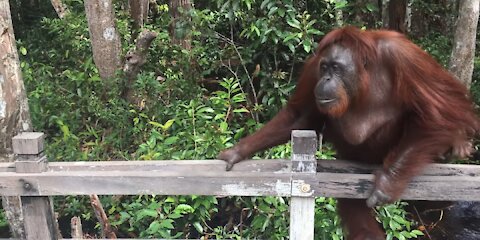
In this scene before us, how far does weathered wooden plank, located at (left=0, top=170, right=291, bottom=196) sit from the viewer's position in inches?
75.6

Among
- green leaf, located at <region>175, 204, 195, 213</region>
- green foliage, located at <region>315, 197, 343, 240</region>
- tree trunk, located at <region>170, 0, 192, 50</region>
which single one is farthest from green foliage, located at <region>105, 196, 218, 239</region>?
tree trunk, located at <region>170, 0, 192, 50</region>

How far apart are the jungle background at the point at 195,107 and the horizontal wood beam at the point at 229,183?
75 cm

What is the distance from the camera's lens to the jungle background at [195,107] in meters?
2.98

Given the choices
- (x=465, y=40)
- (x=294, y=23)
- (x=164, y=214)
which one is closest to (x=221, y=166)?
(x=164, y=214)

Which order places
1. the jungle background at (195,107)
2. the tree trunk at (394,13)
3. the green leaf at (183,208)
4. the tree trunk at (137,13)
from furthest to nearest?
the tree trunk at (394,13), the tree trunk at (137,13), the jungle background at (195,107), the green leaf at (183,208)

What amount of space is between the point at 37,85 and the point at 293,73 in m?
2.28

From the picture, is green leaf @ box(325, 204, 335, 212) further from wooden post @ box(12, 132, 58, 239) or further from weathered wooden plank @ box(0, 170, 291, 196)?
wooden post @ box(12, 132, 58, 239)

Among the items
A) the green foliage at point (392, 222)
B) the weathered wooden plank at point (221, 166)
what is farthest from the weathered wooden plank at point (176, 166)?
the green foliage at point (392, 222)

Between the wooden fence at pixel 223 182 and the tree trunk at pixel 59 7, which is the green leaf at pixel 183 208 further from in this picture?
the tree trunk at pixel 59 7

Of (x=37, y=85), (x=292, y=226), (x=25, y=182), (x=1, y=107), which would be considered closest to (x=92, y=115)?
(x=37, y=85)

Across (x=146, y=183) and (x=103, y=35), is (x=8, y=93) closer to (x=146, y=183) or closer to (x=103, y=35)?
(x=146, y=183)

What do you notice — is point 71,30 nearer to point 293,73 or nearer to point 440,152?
point 293,73

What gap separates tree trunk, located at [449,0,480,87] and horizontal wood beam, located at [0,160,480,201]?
263 cm

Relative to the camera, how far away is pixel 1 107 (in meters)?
2.80
